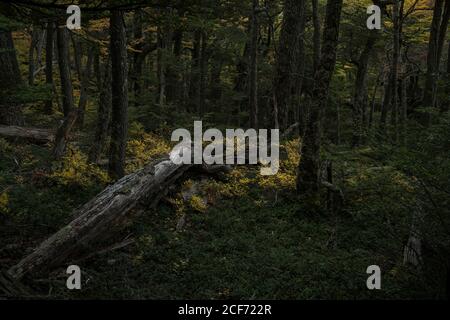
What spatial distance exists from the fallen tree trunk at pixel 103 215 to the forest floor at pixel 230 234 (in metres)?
0.25

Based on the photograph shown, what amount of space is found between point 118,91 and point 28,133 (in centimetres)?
557

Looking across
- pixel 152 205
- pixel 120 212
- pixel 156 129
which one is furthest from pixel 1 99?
pixel 156 129

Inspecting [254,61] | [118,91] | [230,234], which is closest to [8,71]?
[118,91]

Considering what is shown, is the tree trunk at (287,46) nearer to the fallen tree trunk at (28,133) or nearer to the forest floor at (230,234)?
the forest floor at (230,234)

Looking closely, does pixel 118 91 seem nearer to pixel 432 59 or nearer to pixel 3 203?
pixel 3 203

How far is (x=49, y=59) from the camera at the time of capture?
19.3 m

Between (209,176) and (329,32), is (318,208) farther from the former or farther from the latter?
(329,32)

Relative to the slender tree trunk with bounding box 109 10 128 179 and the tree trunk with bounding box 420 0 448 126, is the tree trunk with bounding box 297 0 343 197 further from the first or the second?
the tree trunk with bounding box 420 0 448 126

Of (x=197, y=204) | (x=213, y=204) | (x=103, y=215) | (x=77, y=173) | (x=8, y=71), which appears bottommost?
(x=213, y=204)

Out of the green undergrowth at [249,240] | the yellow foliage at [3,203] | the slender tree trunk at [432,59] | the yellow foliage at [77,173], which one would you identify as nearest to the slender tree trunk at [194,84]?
the slender tree trunk at [432,59]

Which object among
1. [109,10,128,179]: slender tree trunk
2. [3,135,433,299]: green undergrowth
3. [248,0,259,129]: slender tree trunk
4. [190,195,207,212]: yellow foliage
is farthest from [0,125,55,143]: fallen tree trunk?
[248,0,259,129]: slender tree trunk

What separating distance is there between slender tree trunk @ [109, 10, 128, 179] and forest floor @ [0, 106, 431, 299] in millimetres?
546

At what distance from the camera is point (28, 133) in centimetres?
1362

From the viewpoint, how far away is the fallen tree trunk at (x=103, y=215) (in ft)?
21.9
